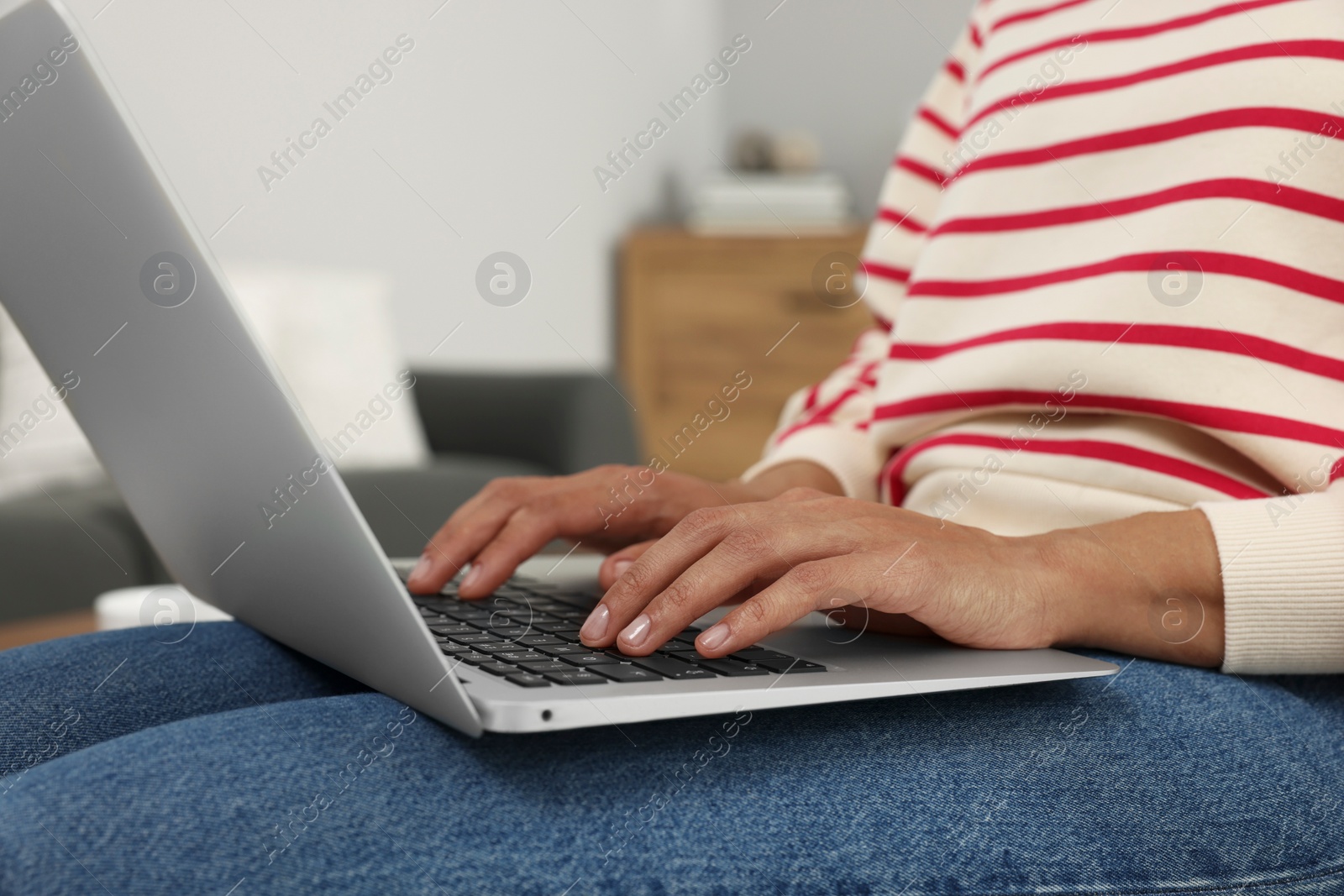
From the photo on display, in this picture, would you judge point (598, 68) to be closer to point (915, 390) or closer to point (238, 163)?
point (238, 163)

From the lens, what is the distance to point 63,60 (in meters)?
0.37

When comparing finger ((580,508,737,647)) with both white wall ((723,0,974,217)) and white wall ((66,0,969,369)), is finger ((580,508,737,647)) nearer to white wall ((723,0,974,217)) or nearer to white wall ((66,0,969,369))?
white wall ((66,0,969,369))

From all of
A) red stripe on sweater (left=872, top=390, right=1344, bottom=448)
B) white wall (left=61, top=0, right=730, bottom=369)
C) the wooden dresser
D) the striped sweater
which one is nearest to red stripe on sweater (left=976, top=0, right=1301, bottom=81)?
the striped sweater

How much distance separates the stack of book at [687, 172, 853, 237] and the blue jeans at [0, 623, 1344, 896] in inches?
110

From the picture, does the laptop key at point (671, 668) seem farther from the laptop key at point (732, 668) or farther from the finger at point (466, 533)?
the finger at point (466, 533)

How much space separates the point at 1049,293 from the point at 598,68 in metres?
2.60

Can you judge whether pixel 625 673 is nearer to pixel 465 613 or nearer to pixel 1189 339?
pixel 465 613

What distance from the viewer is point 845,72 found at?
3613 mm

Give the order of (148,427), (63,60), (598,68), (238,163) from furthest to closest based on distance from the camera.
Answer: (598,68) < (238,163) < (148,427) < (63,60)

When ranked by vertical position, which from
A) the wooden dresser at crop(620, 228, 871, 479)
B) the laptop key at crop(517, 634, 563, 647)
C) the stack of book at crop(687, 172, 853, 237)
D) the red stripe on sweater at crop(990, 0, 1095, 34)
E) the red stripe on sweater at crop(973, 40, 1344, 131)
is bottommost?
the wooden dresser at crop(620, 228, 871, 479)

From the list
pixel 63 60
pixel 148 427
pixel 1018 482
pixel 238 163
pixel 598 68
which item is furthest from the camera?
pixel 598 68

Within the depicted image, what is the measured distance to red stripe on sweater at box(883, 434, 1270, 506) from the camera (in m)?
0.62

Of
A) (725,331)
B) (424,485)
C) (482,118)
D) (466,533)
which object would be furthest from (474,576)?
(725,331)

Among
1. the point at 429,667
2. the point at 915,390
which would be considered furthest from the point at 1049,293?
the point at 429,667
